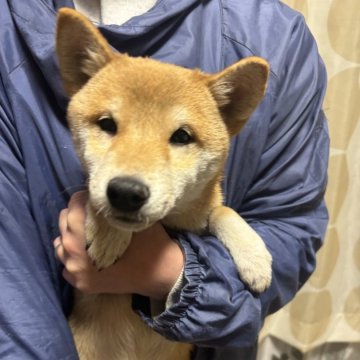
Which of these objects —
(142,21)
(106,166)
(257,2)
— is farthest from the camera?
(257,2)

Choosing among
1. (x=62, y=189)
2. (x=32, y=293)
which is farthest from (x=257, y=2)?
(x=32, y=293)

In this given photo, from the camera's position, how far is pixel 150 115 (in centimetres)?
77

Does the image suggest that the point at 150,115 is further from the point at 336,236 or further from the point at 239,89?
the point at 336,236

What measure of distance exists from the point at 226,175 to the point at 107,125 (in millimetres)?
248

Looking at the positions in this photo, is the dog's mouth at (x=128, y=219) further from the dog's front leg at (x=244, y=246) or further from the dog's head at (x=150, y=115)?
the dog's front leg at (x=244, y=246)

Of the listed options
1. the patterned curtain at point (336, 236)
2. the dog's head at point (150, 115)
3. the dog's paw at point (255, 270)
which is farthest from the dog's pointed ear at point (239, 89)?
the patterned curtain at point (336, 236)

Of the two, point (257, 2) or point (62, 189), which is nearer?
point (62, 189)

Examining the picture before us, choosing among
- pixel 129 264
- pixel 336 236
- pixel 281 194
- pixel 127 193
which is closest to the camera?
pixel 127 193

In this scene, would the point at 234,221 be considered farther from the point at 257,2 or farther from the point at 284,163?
the point at 257,2

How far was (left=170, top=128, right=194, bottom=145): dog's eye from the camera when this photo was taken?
2.61 feet

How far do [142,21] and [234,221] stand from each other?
1.19 feet

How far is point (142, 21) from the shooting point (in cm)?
84

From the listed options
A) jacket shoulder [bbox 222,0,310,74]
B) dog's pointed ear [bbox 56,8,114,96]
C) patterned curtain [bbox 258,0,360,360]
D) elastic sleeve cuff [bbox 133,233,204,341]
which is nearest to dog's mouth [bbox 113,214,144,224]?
elastic sleeve cuff [bbox 133,233,204,341]

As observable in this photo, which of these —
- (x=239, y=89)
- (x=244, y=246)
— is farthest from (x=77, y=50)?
(x=244, y=246)
